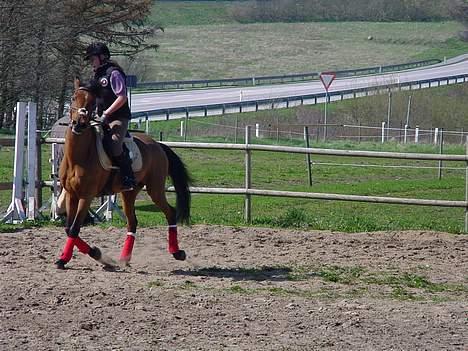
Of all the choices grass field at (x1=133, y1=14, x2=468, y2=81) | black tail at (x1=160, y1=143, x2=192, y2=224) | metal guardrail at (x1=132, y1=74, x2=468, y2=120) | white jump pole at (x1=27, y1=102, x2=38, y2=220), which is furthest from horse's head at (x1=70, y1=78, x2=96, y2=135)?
grass field at (x1=133, y1=14, x2=468, y2=81)

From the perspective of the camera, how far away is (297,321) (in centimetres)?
804

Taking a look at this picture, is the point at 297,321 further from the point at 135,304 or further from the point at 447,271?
the point at 447,271

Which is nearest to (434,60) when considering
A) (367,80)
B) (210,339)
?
(367,80)

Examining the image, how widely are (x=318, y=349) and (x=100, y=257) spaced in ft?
12.7

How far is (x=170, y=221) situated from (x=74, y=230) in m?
1.30

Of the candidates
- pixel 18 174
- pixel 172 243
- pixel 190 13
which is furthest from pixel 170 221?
pixel 190 13

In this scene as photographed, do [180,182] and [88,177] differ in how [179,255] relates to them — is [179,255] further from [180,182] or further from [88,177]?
[88,177]

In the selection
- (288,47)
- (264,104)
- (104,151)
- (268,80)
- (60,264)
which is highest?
(288,47)

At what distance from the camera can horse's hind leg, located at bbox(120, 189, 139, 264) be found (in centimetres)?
1087

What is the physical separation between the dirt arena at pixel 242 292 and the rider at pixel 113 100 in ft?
3.85

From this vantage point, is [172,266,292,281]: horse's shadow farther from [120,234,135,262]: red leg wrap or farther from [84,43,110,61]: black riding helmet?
[84,43,110,61]: black riding helmet

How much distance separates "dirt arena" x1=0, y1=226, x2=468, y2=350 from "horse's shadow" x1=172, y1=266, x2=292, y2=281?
0.07 ft

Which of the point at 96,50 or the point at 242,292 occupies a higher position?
the point at 96,50

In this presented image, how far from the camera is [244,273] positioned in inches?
416
